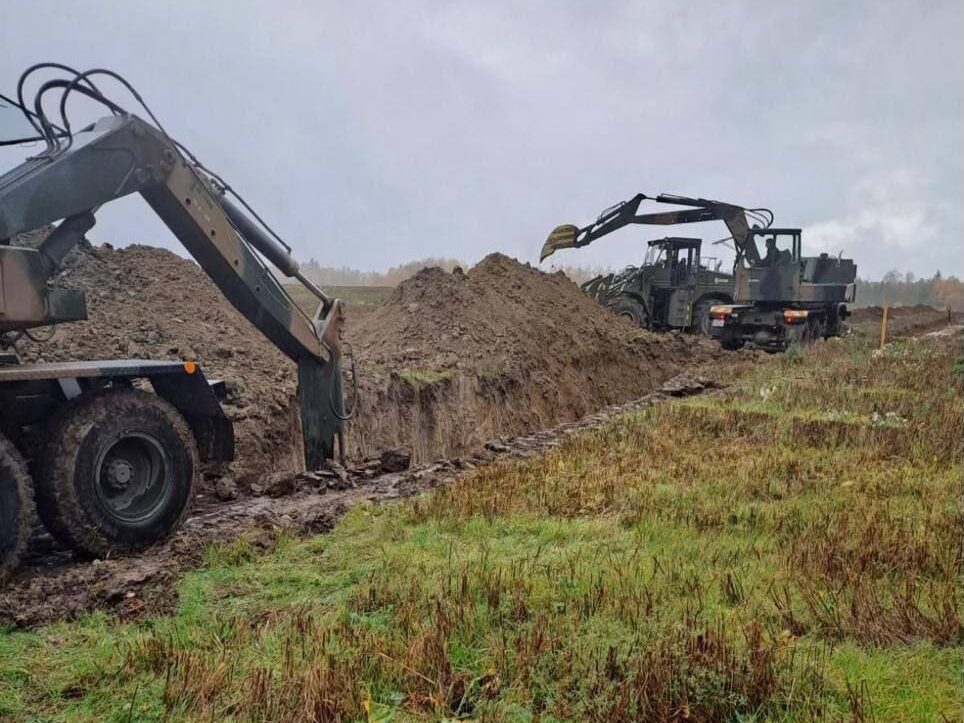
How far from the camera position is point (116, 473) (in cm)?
511

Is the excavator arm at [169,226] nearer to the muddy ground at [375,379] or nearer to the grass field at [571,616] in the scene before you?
the muddy ground at [375,379]

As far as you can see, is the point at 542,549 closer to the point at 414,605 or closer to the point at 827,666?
the point at 414,605

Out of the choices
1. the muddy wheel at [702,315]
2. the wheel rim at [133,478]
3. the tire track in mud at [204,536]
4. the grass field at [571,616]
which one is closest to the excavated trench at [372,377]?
the tire track in mud at [204,536]

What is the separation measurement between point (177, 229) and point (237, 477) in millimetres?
2904

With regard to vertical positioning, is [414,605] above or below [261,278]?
below

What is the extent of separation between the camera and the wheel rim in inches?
199

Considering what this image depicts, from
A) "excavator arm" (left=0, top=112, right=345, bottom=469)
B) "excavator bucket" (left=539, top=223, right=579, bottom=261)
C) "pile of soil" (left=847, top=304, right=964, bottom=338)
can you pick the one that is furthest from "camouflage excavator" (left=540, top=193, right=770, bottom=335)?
"excavator arm" (left=0, top=112, right=345, bottom=469)

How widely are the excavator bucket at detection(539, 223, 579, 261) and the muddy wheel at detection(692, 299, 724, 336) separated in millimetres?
4117

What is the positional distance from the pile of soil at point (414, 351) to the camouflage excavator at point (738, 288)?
210cm

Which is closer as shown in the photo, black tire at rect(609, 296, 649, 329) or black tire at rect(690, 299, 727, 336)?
black tire at rect(690, 299, 727, 336)

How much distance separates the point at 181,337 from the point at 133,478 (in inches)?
225

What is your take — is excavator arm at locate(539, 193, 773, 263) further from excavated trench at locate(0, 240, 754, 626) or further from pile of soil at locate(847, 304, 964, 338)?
pile of soil at locate(847, 304, 964, 338)

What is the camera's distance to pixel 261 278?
6520 millimetres

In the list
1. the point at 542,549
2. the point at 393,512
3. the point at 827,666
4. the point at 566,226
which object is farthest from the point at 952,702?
the point at 566,226
